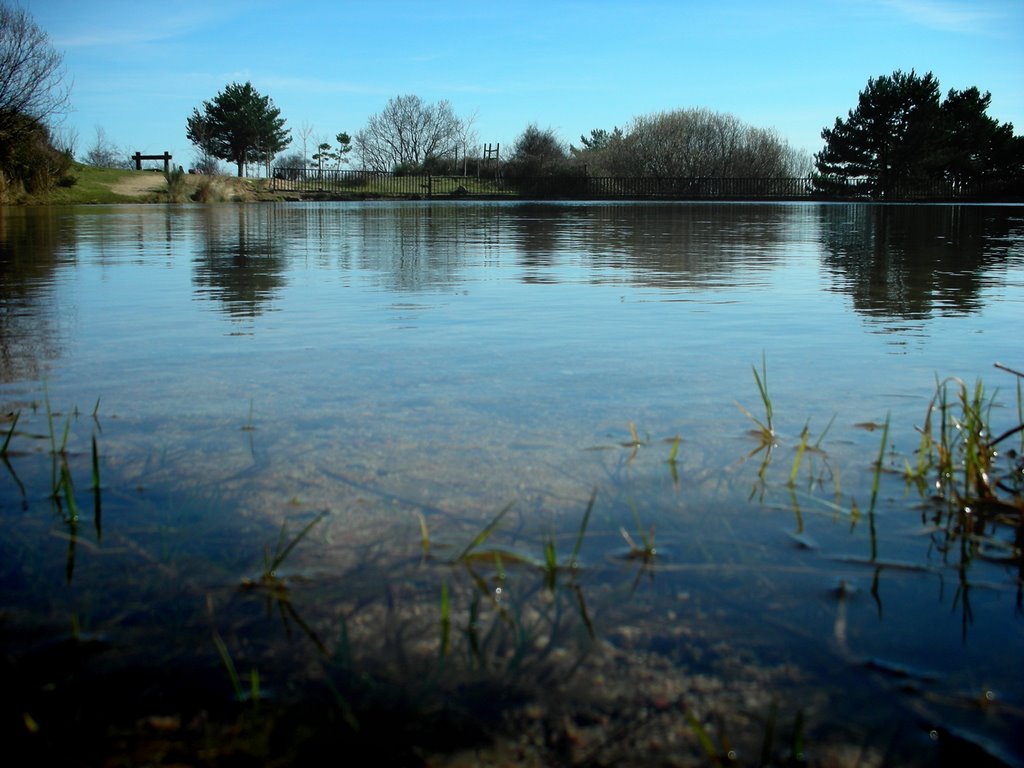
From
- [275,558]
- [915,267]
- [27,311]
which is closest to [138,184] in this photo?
[27,311]

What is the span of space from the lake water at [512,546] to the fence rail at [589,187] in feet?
157

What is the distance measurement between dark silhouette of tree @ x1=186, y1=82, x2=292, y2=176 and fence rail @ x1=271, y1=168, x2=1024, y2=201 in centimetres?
962

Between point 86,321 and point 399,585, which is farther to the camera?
point 86,321

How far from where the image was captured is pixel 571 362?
3600 millimetres

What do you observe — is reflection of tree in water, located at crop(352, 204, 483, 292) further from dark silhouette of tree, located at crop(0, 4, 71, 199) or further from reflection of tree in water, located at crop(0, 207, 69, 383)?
dark silhouette of tree, located at crop(0, 4, 71, 199)

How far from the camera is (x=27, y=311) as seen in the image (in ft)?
16.1

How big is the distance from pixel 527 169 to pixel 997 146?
2811cm

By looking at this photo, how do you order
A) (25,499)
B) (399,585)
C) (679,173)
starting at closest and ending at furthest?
(399,585)
(25,499)
(679,173)

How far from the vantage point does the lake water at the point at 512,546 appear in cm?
120

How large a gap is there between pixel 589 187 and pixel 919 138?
64.1 feet

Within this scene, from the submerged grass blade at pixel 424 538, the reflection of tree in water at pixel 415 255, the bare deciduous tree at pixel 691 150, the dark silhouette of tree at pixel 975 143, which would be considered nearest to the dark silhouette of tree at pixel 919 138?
the dark silhouette of tree at pixel 975 143

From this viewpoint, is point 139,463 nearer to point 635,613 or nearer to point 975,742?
point 635,613

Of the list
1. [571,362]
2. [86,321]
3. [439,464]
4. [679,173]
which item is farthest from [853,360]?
[679,173]

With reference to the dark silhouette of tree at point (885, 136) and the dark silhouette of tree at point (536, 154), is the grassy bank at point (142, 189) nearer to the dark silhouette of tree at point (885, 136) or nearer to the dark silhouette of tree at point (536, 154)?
the dark silhouette of tree at point (536, 154)
